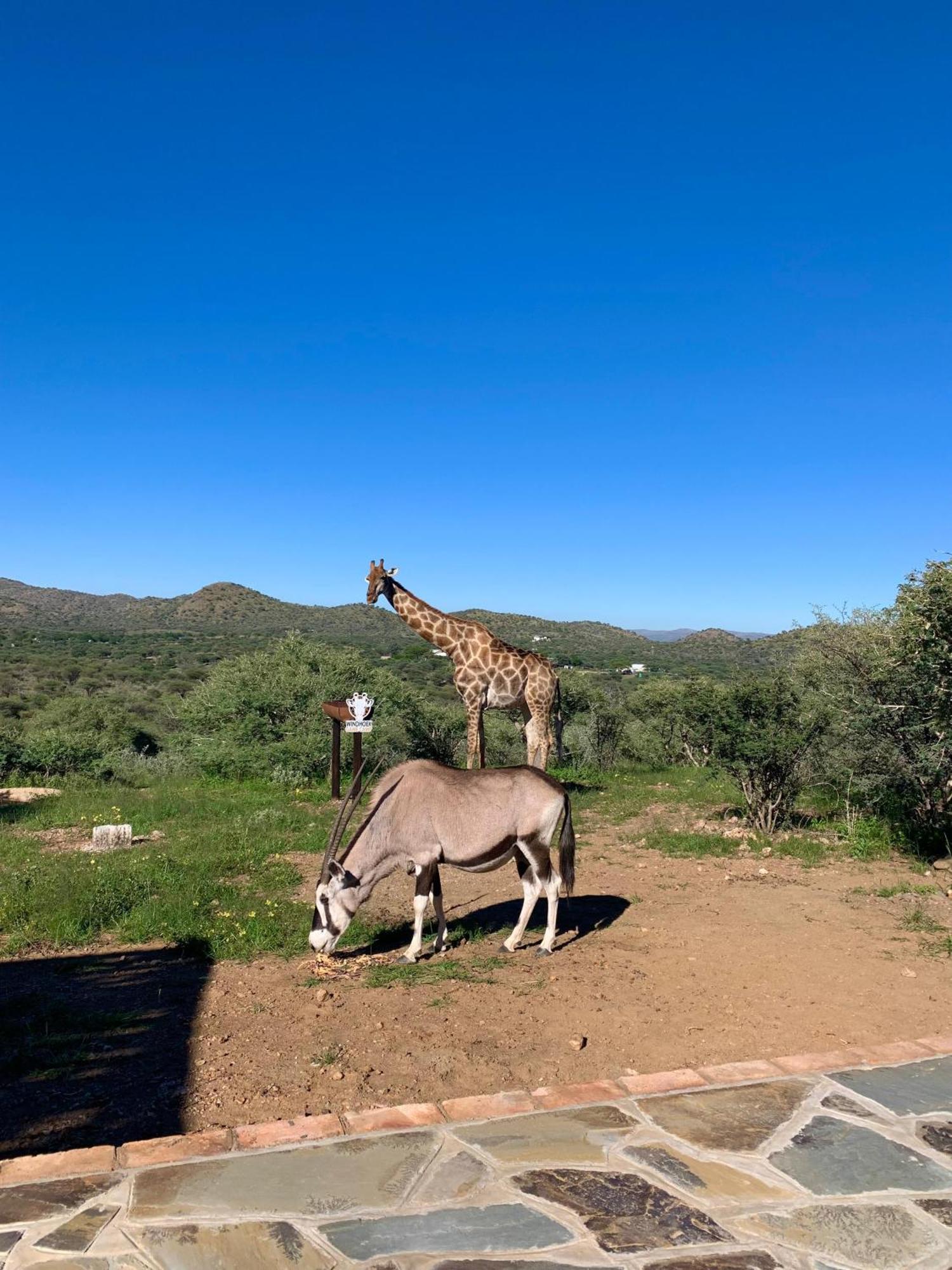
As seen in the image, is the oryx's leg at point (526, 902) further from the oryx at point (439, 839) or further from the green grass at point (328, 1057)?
the green grass at point (328, 1057)

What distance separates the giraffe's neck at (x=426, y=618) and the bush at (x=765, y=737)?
4.53 metres

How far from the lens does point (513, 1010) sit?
5.84 meters

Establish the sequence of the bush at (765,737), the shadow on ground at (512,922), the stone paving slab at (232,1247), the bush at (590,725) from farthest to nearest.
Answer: the bush at (590,725) → the bush at (765,737) → the shadow on ground at (512,922) → the stone paving slab at (232,1247)

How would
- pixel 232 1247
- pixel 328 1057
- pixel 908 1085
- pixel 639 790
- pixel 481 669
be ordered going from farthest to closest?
pixel 639 790 → pixel 481 669 → pixel 328 1057 → pixel 908 1085 → pixel 232 1247

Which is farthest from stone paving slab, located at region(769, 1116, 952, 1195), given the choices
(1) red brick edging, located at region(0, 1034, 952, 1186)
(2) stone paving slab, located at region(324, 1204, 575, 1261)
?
(2) stone paving slab, located at region(324, 1204, 575, 1261)

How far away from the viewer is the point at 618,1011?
5.81 metres

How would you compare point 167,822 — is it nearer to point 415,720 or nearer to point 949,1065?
point 415,720

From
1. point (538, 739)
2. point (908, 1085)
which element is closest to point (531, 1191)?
point (908, 1085)

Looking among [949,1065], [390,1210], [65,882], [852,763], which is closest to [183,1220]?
[390,1210]

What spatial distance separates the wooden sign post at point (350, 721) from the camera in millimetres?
→ 12727

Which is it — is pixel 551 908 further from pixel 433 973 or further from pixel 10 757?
pixel 10 757

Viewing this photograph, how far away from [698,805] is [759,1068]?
9.65 metres

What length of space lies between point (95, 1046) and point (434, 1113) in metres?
2.60

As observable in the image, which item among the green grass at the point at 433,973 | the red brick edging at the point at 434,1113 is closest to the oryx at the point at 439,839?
the green grass at the point at 433,973
